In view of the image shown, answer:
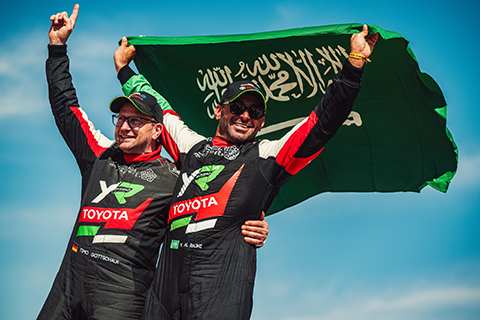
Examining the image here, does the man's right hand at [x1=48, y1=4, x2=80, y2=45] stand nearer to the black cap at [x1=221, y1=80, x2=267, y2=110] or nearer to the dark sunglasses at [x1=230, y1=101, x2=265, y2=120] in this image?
the black cap at [x1=221, y1=80, x2=267, y2=110]

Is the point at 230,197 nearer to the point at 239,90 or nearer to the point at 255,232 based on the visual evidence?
the point at 255,232

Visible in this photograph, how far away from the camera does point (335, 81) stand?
3.83 metres

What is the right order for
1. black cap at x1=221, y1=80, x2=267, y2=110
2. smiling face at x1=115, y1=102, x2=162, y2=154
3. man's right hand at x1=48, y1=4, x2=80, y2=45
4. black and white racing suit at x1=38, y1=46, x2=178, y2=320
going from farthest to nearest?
man's right hand at x1=48, y1=4, x2=80, y2=45, smiling face at x1=115, y1=102, x2=162, y2=154, black cap at x1=221, y1=80, x2=267, y2=110, black and white racing suit at x1=38, y1=46, x2=178, y2=320

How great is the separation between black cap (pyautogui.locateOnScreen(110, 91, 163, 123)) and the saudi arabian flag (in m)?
1.73

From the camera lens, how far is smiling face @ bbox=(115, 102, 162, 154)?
4859mm

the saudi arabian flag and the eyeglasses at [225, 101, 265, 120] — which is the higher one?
the saudi arabian flag

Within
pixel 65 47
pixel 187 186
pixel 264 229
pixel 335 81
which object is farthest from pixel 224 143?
pixel 65 47

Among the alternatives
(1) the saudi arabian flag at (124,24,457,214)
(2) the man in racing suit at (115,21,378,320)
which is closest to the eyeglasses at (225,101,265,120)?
(2) the man in racing suit at (115,21,378,320)

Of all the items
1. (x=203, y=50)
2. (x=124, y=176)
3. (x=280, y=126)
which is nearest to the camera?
(x=124, y=176)

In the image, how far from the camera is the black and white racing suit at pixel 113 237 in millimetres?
4316

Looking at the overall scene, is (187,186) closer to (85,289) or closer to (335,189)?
(85,289)

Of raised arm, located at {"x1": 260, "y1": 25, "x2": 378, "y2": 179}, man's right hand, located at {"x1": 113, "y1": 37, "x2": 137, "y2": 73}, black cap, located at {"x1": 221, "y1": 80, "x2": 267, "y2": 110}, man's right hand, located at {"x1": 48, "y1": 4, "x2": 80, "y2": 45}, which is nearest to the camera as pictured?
raised arm, located at {"x1": 260, "y1": 25, "x2": 378, "y2": 179}

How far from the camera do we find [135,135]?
488 cm

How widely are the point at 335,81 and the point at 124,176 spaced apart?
86.6 inches
